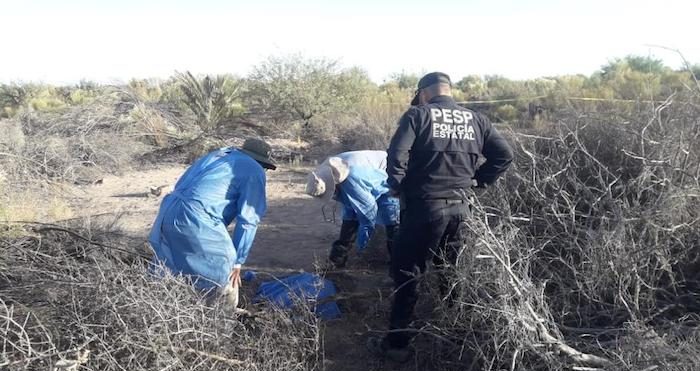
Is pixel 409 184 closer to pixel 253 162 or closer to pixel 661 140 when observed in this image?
pixel 253 162

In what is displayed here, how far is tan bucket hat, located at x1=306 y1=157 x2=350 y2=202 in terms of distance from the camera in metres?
4.58

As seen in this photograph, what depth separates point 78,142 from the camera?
11.0 meters

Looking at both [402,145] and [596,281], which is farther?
[402,145]

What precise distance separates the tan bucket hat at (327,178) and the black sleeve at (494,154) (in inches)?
52.3

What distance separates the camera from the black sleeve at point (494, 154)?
3.71 m

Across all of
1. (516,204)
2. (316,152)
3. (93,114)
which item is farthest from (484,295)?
(93,114)

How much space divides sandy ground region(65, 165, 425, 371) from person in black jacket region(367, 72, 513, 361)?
0.39 metres

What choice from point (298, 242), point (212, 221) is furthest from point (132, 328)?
point (298, 242)

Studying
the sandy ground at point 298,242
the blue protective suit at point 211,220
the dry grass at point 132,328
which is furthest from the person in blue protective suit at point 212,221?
the sandy ground at point 298,242

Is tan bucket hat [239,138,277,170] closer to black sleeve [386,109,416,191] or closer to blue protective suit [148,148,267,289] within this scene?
blue protective suit [148,148,267,289]

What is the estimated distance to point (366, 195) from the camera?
4797 millimetres

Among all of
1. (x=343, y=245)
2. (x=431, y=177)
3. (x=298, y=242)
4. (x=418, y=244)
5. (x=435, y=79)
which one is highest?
(x=435, y=79)

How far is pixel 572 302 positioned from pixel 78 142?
Answer: 33.4 feet

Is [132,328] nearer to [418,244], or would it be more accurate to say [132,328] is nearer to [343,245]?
[418,244]
